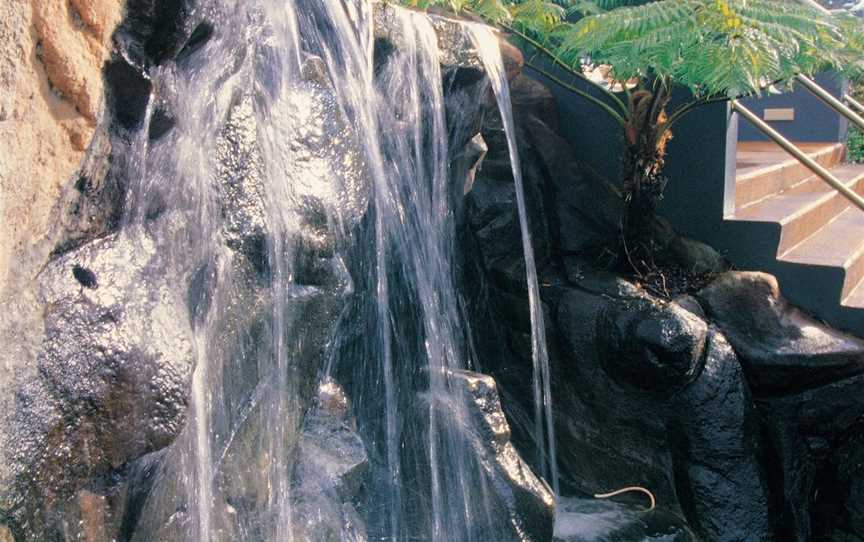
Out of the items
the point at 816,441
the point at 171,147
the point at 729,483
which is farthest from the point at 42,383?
the point at 816,441

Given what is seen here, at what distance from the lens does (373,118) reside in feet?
14.0

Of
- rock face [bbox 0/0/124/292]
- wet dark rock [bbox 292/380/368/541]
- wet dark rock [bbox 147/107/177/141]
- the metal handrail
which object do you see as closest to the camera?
rock face [bbox 0/0/124/292]

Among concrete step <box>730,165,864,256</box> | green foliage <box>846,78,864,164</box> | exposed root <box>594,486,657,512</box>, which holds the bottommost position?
exposed root <box>594,486,657,512</box>

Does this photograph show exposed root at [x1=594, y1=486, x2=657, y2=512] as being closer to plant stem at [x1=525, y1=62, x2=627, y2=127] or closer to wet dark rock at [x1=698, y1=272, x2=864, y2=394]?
wet dark rock at [x1=698, y1=272, x2=864, y2=394]

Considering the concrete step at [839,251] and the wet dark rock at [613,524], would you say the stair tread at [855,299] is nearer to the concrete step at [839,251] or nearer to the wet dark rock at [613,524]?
the concrete step at [839,251]

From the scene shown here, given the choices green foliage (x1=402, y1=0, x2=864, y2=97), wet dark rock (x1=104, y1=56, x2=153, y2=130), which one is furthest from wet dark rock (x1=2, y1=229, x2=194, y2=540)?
green foliage (x1=402, y1=0, x2=864, y2=97)

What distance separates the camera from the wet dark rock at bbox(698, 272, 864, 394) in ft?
15.9

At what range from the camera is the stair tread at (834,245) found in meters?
5.39

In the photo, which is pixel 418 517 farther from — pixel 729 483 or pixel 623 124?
pixel 623 124

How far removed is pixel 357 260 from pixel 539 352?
4.99 feet

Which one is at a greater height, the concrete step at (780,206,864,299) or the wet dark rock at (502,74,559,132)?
the wet dark rock at (502,74,559,132)

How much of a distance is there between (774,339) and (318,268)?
308 centimetres

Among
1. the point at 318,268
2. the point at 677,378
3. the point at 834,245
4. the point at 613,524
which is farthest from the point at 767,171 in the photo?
the point at 318,268

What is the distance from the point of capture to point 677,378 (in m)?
4.74
